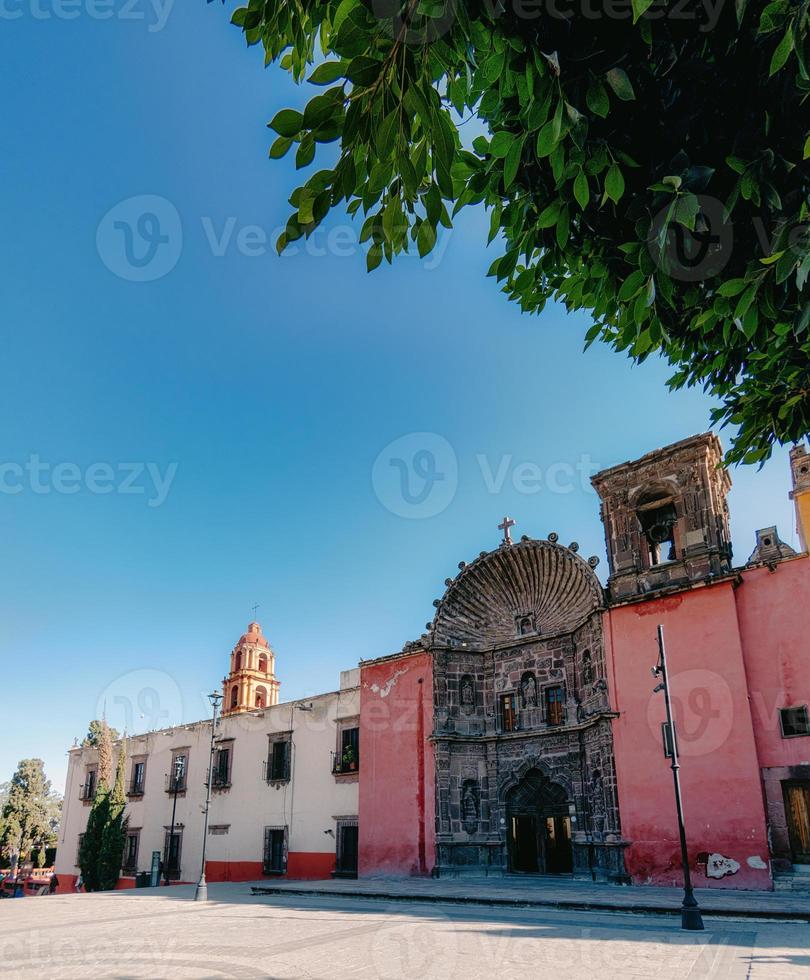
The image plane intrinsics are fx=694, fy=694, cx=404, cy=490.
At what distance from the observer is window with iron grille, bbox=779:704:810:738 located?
14031 mm

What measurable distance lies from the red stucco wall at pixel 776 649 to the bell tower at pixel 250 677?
25036 millimetres

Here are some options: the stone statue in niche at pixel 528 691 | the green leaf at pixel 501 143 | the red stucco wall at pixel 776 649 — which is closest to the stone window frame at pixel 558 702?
the stone statue in niche at pixel 528 691

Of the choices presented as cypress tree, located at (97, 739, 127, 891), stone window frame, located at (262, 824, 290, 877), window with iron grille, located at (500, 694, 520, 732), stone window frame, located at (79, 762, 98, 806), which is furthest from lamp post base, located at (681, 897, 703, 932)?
stone window frame, located at (79, 762, 98, 806)

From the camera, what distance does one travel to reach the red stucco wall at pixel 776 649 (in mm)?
14234

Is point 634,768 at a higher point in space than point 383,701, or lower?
lower

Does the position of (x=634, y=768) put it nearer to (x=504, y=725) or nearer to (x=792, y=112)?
(x=504, y=725)

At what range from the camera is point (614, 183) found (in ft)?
9.37

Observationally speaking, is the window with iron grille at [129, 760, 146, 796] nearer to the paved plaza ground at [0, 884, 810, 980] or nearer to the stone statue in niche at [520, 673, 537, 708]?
the paved plaza ground at [0, 884, 810, 980]

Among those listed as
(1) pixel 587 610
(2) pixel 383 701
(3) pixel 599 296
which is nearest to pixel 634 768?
(1) pixel 587 610

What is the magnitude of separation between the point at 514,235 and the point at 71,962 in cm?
1062

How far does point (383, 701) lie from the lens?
22.0 meters

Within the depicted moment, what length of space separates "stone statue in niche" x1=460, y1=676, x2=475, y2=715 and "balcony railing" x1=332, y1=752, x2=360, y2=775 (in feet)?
13.1

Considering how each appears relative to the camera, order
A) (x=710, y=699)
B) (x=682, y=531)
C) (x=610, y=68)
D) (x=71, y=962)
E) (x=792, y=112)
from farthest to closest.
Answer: (x=682, y=531), (x=710, y=699), (x=71, y=962), (x=792, y=112), (x=610, y=68)

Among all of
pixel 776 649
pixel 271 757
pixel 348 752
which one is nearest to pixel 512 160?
pixel 776 649
